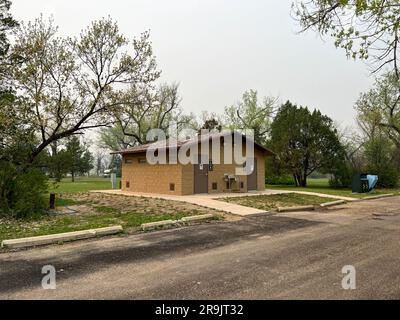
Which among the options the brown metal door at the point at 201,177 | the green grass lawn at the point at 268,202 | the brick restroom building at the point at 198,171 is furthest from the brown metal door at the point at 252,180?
the green grass lawn at the point at 268,202

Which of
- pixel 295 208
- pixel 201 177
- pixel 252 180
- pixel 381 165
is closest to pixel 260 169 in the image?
pixel 252 180

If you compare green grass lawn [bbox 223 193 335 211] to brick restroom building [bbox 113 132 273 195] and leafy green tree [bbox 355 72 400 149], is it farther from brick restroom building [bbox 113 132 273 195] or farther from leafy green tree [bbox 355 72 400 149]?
leafy green tree [bbox 355 72 400 149]

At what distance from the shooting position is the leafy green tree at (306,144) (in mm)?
28688

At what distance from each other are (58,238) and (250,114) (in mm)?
39432

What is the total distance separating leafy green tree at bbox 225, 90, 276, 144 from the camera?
44.1 m

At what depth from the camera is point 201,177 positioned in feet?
62.6

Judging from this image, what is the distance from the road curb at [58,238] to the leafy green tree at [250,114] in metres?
37.0

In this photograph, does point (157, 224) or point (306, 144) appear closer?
point (157, 224)

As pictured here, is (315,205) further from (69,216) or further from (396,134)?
(396,134)

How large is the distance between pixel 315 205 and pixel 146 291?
12.0m

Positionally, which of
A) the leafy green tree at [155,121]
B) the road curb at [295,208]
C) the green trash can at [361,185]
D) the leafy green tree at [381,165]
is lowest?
the road curb at [295,208]

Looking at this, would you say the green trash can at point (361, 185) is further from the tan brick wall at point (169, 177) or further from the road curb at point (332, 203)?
the road curb at point (332, 203)

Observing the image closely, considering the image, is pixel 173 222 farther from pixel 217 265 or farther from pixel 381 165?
pixel 381 165

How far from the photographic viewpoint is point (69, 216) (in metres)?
10.9
